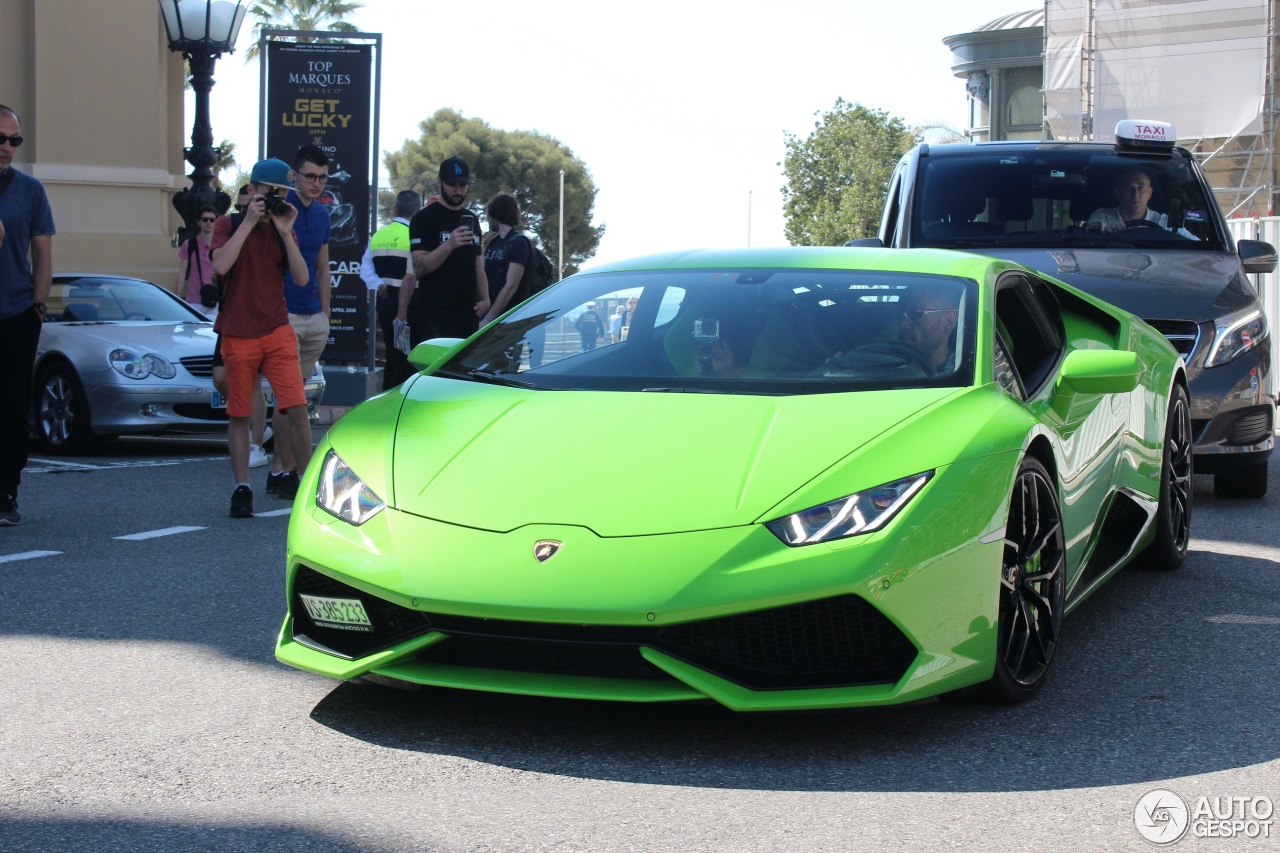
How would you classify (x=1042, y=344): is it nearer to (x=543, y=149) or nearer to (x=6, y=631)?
(x=6, y=631)

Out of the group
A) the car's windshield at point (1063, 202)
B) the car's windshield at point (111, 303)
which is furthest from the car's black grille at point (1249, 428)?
the car's windshield at point (111, 303)

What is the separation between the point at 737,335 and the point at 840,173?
7613cm

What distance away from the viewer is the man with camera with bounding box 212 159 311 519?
741 centimetres

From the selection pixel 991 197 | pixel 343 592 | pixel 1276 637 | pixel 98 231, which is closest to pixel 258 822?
pixel 343 592

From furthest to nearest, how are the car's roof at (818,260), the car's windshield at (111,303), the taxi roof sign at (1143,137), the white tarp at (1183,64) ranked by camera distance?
the white tarp at (1183,64) < the car's windshield at (111,303) < the taxi roof sign at (1143,137) < the car's roof at (818,260)

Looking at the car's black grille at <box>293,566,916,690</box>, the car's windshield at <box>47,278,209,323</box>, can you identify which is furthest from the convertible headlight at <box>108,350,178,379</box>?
the car's black grille at <box>293,566,916,690</box>

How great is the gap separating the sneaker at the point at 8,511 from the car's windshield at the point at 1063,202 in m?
4.65

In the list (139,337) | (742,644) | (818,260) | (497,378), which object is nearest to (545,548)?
(742,644)

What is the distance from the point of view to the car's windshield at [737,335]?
169 inches

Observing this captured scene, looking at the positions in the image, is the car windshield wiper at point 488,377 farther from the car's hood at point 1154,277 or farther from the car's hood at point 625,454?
the car's hood at point 1154,277

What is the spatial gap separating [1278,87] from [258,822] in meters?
28.8

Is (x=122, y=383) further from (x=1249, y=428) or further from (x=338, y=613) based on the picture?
(x=338, y=613)

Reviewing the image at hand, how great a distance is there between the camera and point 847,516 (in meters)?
3.51

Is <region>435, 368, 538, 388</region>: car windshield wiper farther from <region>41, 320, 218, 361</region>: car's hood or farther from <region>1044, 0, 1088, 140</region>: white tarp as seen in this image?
<region>1044, 0, 1088, 140</region>: white tarp
